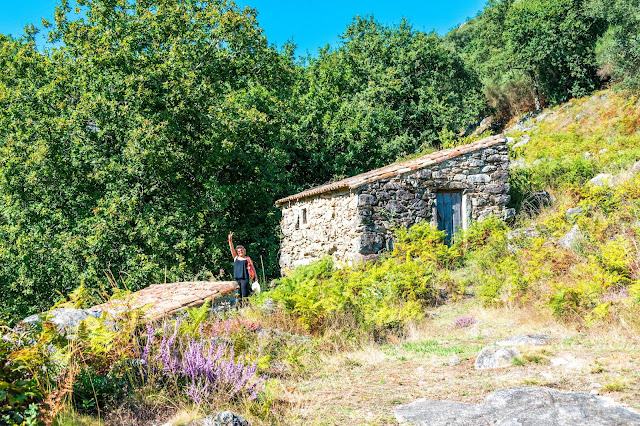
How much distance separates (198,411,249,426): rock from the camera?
320 cm

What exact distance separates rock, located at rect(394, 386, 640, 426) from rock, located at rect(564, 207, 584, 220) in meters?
6.12

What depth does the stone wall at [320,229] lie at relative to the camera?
11.1 metres

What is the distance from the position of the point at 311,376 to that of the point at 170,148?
10.7 metres

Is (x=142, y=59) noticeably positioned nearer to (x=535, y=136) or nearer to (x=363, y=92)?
(x=363, y=92)

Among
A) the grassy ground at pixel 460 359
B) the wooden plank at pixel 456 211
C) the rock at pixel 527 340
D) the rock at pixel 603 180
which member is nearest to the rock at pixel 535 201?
the rock at pixel 603 180

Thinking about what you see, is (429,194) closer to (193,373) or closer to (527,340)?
(527,340)

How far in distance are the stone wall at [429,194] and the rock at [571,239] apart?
3699 millimetres

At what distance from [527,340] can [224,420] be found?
3733 millimetres

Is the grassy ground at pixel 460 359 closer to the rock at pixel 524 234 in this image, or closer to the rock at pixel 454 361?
the rock at pixel 454 361

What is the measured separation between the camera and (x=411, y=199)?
11.2 meters

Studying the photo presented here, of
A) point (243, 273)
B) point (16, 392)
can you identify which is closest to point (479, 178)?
point (243, 273)

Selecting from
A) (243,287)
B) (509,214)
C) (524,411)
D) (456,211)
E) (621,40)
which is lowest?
(524,411)

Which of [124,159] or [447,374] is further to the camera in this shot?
[124,159]

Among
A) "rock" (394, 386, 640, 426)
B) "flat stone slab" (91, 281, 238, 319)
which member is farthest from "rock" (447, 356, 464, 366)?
"flat stone slab" (91, 281, 238, 319)
